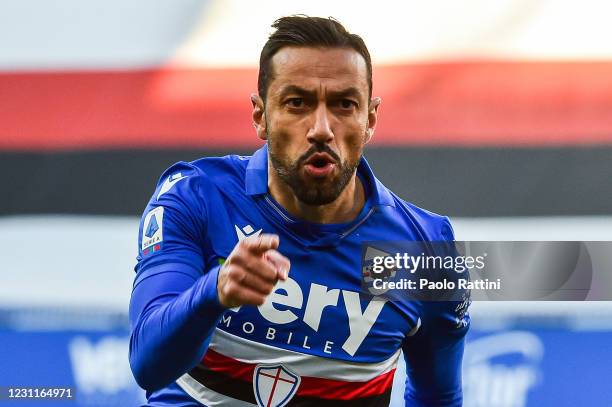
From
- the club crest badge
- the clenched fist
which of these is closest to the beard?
the club crest badge

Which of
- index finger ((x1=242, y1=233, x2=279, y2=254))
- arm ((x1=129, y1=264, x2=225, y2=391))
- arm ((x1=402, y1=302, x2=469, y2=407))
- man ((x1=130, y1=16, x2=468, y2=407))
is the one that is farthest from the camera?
arm ((x1=402, y1=302, x2=469, y2=407))

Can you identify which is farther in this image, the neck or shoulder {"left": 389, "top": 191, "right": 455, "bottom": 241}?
shoulder {"left": 389, "top": 191, "right": 455, "bottom": 241}

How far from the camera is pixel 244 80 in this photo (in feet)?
9.66

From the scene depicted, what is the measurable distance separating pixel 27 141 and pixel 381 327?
1.51 m

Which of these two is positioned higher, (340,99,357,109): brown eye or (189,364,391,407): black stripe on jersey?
(340,99,357,109): brown eye

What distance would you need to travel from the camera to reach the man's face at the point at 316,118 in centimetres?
180

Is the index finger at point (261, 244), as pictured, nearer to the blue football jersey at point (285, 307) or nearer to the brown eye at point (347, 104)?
the blue football jersey at point (285, 307)

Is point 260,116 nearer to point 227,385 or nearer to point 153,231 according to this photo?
point 153,231

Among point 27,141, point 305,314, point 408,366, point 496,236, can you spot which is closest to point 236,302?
point 305,314

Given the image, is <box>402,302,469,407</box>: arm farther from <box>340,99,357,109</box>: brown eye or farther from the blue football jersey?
<box>340,99,357,109</box>: brown eye

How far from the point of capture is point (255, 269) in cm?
130

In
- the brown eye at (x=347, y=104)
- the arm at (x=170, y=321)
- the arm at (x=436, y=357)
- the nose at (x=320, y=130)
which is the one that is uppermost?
the brown eye at (x=347, y=104)

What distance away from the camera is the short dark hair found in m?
1.88

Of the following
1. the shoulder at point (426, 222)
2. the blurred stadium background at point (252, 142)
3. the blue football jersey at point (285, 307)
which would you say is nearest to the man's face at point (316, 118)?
the blue football jersey at point (285, 307)
